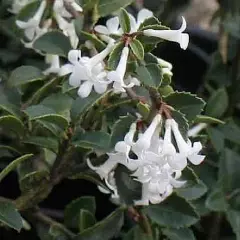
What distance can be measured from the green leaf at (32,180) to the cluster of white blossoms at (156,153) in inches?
4.5

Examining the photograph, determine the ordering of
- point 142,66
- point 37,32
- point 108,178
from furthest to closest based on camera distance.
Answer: point 37,32 → point 108,178 → point 142,66

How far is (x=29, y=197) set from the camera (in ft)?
2.94

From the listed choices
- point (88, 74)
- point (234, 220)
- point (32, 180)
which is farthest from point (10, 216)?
point (234, 220)

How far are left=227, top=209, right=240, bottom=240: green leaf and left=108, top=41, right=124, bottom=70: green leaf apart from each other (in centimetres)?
33

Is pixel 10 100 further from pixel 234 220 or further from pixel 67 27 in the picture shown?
pixel 234 220

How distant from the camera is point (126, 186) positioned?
0.84 m

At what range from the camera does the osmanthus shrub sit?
728 mm

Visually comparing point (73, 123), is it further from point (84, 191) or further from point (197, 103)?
point (84, 191)

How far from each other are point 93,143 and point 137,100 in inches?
3.1

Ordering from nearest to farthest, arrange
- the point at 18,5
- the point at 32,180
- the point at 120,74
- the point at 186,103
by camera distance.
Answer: the point at 120,74
the point at 186,103
the point at 32,180
the point at 18,5

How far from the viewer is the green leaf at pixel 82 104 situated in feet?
2.55

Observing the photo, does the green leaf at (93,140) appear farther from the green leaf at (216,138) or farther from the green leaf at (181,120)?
the green leaf at (216,138)

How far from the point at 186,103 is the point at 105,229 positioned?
22 cm

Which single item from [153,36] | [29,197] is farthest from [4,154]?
[153,36]
